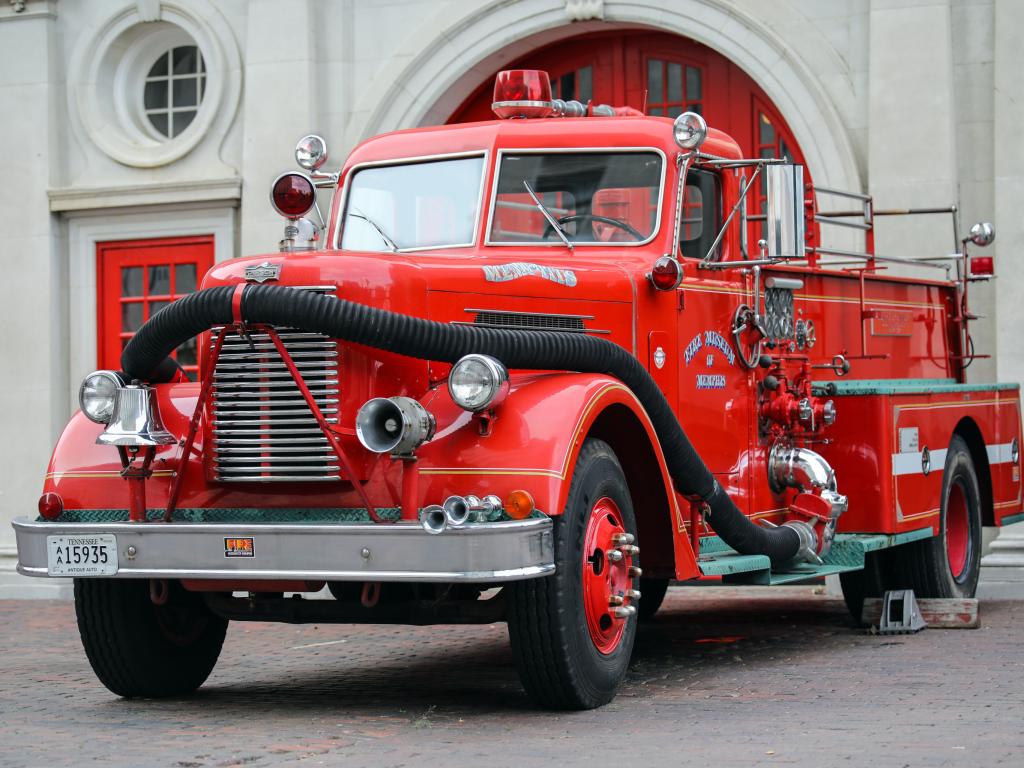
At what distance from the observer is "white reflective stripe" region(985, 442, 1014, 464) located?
10.5 metres

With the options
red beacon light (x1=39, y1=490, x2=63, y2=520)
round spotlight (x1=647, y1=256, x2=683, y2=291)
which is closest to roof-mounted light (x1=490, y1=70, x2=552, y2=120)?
round spotlight (x1=647, y1=256, x2=683, y2=291)

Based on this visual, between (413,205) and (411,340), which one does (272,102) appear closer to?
(413,205)

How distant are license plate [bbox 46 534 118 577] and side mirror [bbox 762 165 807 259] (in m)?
3.13

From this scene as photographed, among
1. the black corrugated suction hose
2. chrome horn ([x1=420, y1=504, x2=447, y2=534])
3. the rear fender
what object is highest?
the black corrugated suction hose

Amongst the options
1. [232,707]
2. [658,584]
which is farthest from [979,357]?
[232,707]

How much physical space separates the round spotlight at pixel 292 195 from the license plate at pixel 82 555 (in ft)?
6.45

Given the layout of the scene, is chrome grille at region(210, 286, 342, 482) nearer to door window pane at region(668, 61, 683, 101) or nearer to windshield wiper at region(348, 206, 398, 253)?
windshield wiper at region(348, 206, 398, 253)

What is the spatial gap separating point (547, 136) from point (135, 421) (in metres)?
2.58

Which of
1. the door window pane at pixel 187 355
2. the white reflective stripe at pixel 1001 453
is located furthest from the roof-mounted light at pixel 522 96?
the door window pane at pixel 187 355

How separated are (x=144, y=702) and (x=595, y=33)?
7.35m

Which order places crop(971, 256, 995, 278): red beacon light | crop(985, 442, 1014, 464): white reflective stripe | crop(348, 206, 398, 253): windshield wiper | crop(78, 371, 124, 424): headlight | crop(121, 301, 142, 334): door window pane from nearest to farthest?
crop(78, 371, 124, 424): headlight → crop(348, 206, 398, 253): windshield wiper → crop(985, 442, 1014, 464): white reflective stripe → crop(971, 256, 995, 278): red beacon light → crop(121, 301, 142, 334): door window pane

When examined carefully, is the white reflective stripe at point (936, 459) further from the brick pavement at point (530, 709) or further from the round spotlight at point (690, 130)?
the round spotlight at point (690, 130)

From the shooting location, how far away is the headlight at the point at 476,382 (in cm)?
612

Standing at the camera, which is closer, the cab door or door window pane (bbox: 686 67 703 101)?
the cab door
